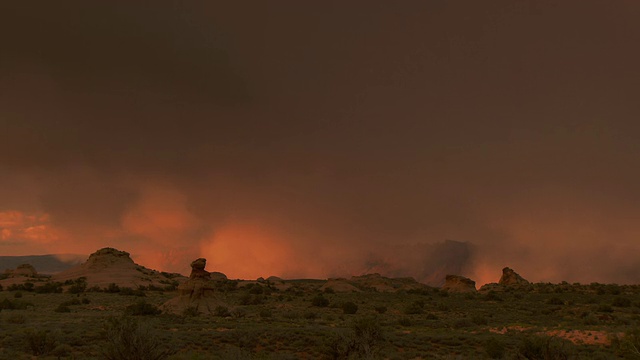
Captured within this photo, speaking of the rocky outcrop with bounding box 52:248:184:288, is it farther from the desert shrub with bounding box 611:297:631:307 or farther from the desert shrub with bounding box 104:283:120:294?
the desert shrub with bounding box 611:297:631:307

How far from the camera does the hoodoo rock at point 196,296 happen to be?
37.6m

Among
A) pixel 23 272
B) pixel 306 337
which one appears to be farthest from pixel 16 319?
pixel 23 272

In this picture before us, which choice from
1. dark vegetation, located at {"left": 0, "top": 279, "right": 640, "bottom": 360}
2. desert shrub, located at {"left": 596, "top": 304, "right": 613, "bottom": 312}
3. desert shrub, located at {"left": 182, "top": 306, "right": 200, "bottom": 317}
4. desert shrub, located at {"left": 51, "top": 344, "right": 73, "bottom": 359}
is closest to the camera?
dark vegetation, located at {"left": 0, "top": 279, "right": 640, "bottom": 360}

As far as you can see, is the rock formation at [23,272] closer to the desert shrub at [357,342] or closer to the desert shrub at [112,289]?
the desert shrub at [112,289]

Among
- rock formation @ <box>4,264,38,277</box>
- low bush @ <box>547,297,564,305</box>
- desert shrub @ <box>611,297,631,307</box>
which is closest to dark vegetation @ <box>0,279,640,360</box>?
desert shrub @ <box>611,297,631,307</box>

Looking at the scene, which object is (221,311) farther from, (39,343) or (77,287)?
(77,287)

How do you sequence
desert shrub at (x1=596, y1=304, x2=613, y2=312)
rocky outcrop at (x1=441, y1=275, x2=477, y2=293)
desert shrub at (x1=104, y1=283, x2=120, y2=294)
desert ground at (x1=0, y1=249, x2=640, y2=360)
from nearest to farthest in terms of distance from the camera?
desert ground at (x1=0, y1=249, x2=640, y2=360), desert shrub at (x1=596, y1=304, x2=613, y2=312), desert shrub at (x1=104, y1=283, x2=120, y2=294), rocky outcrop at (x1=441, y1=275, x2=477, y2=293)

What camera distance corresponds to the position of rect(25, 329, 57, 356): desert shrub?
1966 cm

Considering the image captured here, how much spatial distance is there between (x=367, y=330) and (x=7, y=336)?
2081cm

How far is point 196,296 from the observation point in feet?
129

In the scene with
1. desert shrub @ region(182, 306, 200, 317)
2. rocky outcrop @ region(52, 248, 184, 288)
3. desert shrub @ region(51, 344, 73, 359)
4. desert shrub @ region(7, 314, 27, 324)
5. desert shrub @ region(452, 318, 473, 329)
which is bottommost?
desert shrub @ region(51, 344, 73, 359)

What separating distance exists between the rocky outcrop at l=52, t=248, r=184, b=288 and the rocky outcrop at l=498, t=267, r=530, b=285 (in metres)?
73.3

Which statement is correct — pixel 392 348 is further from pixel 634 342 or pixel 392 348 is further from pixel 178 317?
pixel 178 317

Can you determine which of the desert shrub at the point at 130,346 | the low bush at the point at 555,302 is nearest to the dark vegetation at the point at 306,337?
the desert shrub at the point at 130,346
